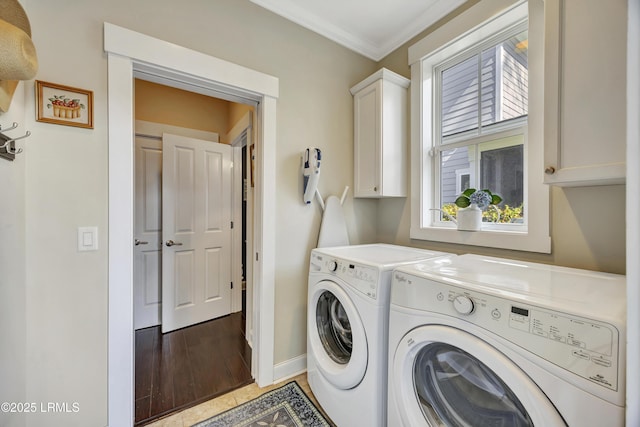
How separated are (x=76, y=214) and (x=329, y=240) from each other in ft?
4.74

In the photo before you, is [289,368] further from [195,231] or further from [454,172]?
[454,172]

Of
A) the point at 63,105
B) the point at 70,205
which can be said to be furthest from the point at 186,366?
the point at 63,105

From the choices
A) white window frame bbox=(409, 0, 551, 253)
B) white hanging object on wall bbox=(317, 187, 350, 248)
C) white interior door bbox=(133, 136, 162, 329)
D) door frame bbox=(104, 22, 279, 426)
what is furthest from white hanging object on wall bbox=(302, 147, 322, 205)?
white interior door bbox=(133, 136, 162, 329)

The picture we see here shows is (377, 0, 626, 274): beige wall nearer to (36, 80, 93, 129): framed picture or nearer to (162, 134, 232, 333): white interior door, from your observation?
(36, 80, 93, 129): framed picture

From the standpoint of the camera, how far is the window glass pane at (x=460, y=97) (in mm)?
1737

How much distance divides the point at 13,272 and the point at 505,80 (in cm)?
270

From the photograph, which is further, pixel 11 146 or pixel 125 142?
pixel 125 142

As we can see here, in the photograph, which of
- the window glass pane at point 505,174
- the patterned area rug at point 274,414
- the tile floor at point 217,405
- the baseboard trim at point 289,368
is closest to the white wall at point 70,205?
the tile floor at point 217,405

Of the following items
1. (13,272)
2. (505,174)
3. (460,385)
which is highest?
(505,174)

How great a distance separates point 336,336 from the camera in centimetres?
156

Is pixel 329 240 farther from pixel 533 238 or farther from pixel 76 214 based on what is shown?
pixel 76 214

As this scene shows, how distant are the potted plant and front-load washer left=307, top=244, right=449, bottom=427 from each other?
33cm

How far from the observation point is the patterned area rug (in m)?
1.41

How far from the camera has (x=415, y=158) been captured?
1945 millimetres
